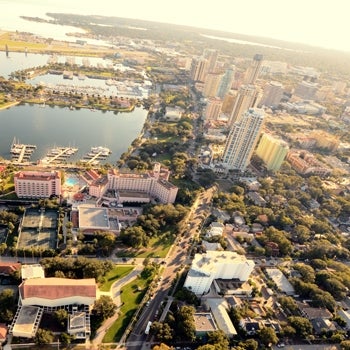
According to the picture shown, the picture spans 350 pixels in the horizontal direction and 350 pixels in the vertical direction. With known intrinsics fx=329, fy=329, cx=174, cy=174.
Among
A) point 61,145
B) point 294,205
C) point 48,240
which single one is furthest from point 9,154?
point 294,205

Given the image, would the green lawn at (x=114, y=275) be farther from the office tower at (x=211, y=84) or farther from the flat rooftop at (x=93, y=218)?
the office tower at (x=211, y=84)

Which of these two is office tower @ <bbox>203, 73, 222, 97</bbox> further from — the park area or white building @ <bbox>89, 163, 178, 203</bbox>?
the park area

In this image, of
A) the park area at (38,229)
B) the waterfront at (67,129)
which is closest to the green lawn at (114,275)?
the park area at (38,229)

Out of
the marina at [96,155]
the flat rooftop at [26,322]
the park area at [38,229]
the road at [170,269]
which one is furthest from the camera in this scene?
the marina at [96,155]

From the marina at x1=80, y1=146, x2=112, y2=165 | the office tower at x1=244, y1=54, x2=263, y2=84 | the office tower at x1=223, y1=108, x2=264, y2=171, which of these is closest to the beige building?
the marina at x1=80, y1=146, x2=112, y2=165

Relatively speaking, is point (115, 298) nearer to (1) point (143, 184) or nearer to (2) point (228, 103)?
(1) point (143, 184)

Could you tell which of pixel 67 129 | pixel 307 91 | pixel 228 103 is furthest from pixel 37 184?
pixel 307 91

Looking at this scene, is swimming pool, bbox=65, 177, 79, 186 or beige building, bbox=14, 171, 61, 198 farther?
swimming pool, bbox=65, 177, 79, 186
